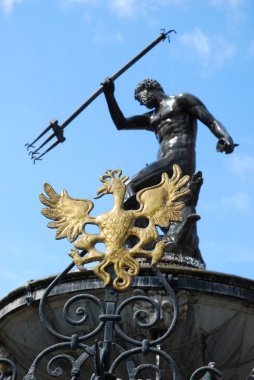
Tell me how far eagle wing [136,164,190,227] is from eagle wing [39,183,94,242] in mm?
413

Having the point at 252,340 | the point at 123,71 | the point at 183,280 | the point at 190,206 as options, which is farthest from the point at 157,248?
the point at 123,71

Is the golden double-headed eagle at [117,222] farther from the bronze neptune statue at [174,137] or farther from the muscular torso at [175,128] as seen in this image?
the muscular torso at [175,128]

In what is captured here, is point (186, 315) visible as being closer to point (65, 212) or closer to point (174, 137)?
point (65, 212)

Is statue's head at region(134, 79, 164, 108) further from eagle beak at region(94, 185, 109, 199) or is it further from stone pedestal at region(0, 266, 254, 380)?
eagle beak at region(94, 185, 109, 199)

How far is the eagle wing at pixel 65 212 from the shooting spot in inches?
295

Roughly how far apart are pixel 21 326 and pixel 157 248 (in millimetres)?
3241

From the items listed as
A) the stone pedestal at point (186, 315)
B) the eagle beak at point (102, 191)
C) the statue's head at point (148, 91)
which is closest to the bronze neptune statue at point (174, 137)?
the statue's head at point (148, 91)

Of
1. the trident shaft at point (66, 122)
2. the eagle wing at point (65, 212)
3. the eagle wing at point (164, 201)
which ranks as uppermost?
the trident shaft at point (66, 122)

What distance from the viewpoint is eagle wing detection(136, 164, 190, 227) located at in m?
7.45

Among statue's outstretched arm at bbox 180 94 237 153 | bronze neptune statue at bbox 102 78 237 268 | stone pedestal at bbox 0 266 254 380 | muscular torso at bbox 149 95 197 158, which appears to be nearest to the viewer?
stone pedestal at bbox 0 266 254 380

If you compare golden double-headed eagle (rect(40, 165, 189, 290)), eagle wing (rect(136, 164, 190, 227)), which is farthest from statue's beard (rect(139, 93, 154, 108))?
eagle wing (rect(136, 164, 190, 227))

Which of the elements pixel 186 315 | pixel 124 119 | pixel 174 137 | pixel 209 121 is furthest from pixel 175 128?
pixel 186 315

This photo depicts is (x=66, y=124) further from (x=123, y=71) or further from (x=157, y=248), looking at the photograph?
(x=157, y=248)

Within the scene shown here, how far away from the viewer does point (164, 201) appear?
24.6ft
